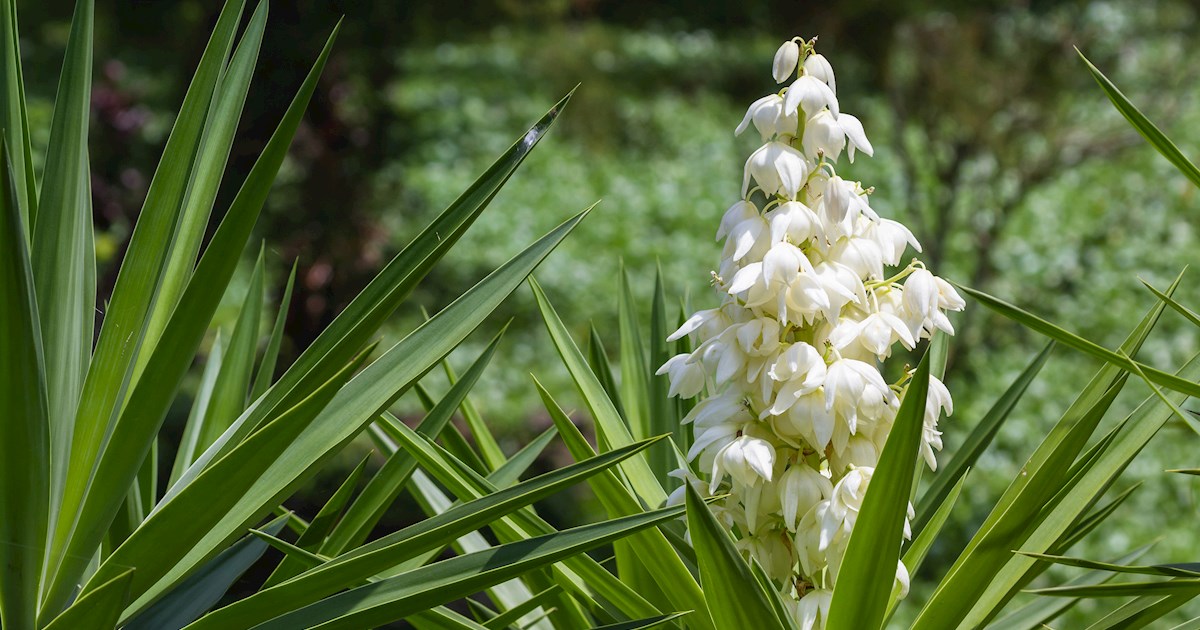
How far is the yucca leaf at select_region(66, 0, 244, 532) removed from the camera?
929 mm

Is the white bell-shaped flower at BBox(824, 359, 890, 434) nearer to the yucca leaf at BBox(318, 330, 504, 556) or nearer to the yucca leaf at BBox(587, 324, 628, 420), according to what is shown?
the yucca leaf at BBox(318, 330, 504, 556)

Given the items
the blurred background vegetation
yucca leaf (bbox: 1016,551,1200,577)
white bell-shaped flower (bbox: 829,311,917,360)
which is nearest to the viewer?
yucca leaf (bbox: 1016,551,1200,577)

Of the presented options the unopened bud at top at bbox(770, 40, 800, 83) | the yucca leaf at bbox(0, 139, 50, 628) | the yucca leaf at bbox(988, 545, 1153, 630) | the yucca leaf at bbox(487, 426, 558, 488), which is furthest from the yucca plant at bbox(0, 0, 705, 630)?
the yucca leaf at bbox(988, 545, 1153, 630)

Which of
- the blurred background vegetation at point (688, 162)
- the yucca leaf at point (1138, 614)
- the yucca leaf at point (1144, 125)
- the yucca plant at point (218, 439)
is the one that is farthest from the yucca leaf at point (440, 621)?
the blurred background vegetation at point (688, 162)

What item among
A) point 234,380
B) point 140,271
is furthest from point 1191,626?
point 234,380

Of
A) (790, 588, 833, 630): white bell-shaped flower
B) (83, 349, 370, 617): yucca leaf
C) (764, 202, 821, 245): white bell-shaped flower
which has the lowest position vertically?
(83, 349, 370, 617): yucca leaf

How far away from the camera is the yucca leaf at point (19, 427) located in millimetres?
714

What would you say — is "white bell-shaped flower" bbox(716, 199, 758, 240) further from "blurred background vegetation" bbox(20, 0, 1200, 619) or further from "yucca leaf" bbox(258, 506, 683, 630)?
"blurred background vegetation" bbox(20, 0, 1200, 619)

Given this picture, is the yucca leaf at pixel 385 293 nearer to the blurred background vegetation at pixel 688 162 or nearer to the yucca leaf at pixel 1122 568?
the yucca leaf at pixel 1122 568

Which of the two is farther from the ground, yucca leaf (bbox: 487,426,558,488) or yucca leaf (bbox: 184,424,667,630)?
yucca leaf (bbox: 487,426,558,488)

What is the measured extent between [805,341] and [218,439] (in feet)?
1.70

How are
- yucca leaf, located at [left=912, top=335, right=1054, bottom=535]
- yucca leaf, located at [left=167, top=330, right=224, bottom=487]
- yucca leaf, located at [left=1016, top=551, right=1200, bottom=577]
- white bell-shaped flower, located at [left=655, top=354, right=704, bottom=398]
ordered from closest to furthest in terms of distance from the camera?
1. yucca leaf, located at [left=1016, top=551, right=1200, bottom=577]
2. white bell-shaped flower, located at [left=655, top=354, right=704, bottom=398]
3. yucca leaf, located at [left=912, top=335, right=1054, bottom=535]
4. yucca leaf, located at [left=167, top=330, right=224, bottom=487]

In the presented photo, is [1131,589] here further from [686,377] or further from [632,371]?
[632,371]

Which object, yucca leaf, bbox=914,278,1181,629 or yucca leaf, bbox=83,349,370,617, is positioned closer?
yucca leaf, bbox=83,349,370,617
